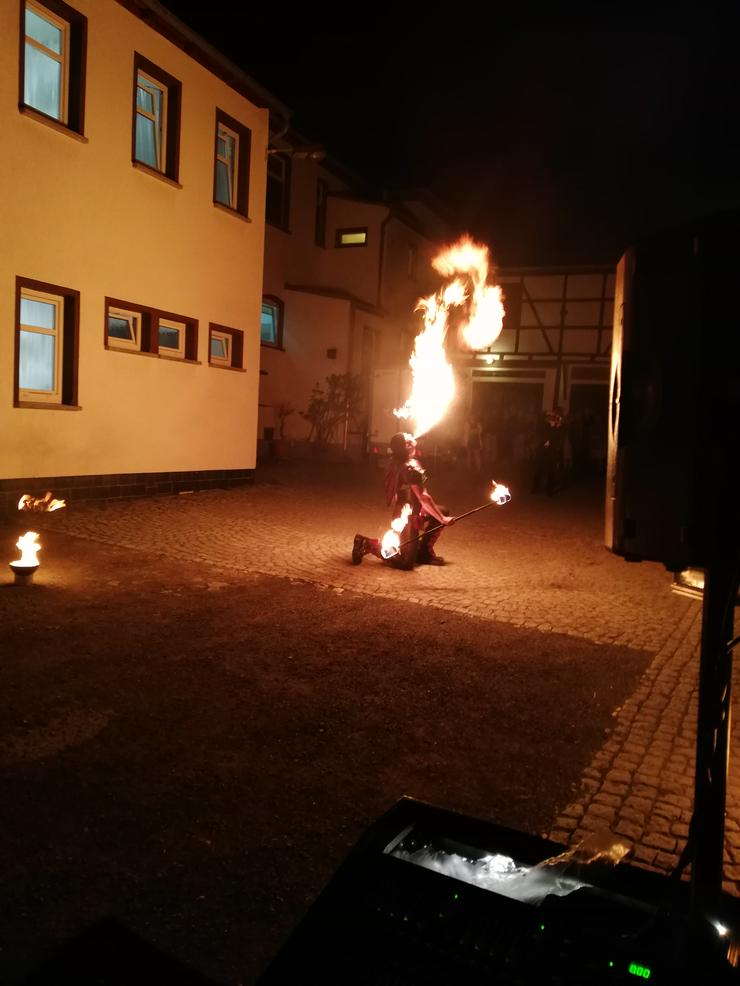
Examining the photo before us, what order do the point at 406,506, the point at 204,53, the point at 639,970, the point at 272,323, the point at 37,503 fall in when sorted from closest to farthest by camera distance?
the point at 639,970, the point at 406,506, the point at 37,503, the point at 204,53, the point at 272,323

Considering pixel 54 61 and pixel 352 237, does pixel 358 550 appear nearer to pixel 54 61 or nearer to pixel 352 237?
pixel 54 61

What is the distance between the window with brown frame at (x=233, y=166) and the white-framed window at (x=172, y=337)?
279cm

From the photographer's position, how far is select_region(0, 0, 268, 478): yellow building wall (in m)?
10.1

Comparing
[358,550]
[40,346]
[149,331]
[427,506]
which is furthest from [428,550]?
[149,331]

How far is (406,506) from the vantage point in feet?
28.5

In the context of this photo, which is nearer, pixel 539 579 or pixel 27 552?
pixel 27 552

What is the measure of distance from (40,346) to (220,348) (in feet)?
14.7

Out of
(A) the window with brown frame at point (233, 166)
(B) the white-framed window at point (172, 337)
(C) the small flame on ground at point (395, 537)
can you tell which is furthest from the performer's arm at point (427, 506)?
(A) the window with brown frame at point (233, 166)

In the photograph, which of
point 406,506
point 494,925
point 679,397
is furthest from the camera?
point 406,506

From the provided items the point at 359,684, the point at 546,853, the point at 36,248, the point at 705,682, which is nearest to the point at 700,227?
the point at 705,682

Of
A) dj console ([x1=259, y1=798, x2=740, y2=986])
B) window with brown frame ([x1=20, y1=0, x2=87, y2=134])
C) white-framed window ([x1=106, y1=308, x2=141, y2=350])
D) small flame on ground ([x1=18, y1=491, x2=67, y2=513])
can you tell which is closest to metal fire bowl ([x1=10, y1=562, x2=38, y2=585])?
small flame on ground ([x1=18, y1=491, x2=67, y2=513])

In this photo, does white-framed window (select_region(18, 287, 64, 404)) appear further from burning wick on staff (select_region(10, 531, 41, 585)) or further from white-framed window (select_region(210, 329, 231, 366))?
burning wick on staff (select_region(10, 531, 41, 585))

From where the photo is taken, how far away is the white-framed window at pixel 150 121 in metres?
12.3

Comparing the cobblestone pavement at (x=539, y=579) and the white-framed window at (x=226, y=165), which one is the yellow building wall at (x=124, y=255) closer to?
the white-framed window at (x=226, y=165)
